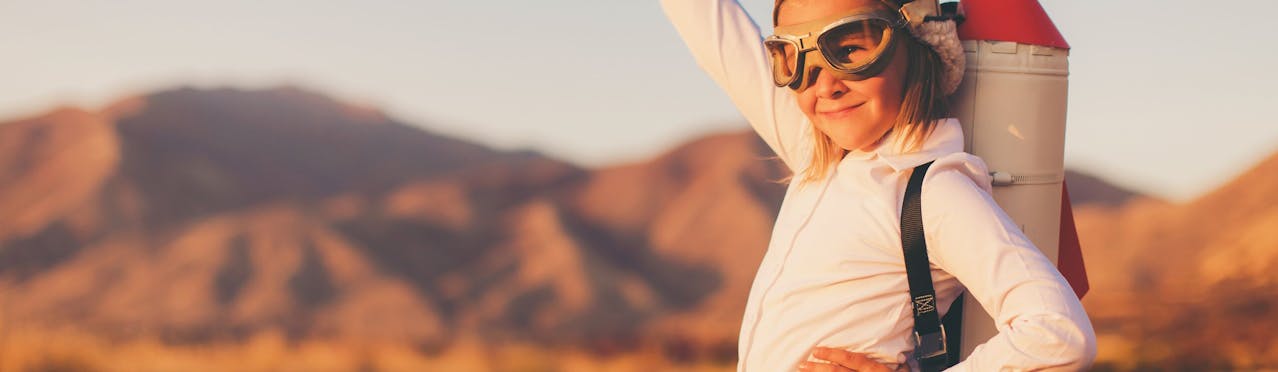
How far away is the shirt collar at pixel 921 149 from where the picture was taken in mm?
1789

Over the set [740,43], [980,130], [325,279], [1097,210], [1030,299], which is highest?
[740,43]

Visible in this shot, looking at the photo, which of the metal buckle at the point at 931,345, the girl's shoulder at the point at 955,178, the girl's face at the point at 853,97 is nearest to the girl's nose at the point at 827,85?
the girl's face at the point at 853,97

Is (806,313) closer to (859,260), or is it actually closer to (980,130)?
(859,260)

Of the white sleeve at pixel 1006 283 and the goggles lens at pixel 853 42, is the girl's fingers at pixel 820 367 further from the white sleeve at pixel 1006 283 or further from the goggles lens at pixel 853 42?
the goggles lens at pixel 853 42

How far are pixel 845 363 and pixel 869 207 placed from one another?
0.28 meters

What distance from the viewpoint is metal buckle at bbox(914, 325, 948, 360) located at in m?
1.81

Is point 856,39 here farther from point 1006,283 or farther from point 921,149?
point 1006,283

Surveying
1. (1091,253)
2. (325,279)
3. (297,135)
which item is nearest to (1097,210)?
(1091,253)

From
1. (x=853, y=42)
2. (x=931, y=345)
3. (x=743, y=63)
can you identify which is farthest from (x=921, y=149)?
(x=743, y=63)

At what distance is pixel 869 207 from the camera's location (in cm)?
180

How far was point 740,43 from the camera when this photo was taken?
226 cm

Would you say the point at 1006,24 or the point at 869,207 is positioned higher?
the point at 1006,24

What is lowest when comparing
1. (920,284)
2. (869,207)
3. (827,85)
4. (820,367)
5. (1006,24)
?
(820,367)

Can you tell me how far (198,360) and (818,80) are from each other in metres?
11.9
